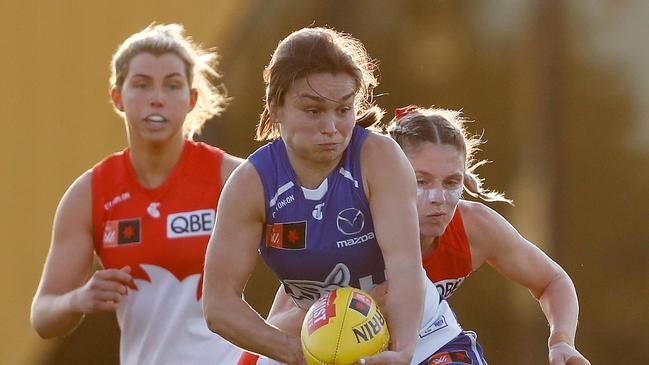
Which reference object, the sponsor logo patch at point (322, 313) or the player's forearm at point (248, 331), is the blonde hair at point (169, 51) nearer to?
the player's forearm at point (248, 331)

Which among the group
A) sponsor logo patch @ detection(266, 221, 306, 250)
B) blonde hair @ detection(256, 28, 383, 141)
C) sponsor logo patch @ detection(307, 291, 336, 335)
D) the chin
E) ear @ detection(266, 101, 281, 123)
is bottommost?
sponsor logo patch @ detection(307, 291, 336, 335)

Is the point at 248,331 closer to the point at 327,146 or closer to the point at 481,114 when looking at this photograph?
the point at 327,146

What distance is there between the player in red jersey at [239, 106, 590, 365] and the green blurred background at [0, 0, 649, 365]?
2.37 m

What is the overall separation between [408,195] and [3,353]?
171 inches

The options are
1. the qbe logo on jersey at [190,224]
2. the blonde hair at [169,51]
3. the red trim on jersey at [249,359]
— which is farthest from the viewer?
the blonde hair at [169,51]

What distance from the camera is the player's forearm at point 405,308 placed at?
9.92 feet

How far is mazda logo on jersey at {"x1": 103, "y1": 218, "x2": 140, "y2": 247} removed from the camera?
Answer: 451cm

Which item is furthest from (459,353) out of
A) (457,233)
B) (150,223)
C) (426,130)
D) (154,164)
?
(154,164)

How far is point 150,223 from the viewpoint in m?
4.52

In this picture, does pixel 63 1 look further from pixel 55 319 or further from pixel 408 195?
pixel 408 195

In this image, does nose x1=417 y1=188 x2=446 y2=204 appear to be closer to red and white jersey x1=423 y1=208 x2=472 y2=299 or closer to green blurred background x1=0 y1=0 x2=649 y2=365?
red and white jersey x1=423 y1=208 x2=472 y2=299

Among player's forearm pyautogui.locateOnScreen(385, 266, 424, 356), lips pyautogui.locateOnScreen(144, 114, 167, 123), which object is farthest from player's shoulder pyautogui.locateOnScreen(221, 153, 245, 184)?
player's forearm pyautogui.locateOnScreen(385, 266, 424, 356)

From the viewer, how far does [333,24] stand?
270 inches

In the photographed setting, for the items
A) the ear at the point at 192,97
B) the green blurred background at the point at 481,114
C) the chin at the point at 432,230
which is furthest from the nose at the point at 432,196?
the green blurred background at the point at 481,114
